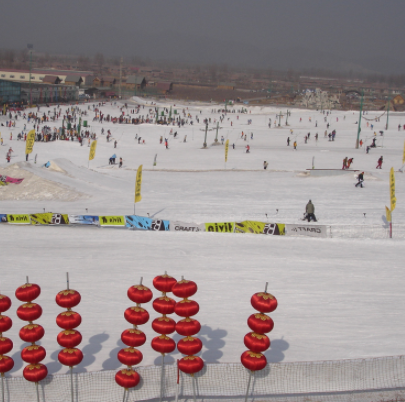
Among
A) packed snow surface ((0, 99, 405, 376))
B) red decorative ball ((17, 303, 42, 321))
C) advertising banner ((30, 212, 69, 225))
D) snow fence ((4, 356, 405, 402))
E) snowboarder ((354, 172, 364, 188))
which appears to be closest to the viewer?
red decorative ball ((17, 303, 42, 321))

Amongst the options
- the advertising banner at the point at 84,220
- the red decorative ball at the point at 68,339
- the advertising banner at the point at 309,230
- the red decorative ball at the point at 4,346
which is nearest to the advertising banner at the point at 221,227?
the advertising banner at the point at 309,230

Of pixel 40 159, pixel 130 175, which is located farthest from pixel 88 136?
pixel 130 175

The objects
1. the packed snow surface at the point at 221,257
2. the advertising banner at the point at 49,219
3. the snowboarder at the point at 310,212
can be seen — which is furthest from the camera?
the snowboarder at the point at 310,212

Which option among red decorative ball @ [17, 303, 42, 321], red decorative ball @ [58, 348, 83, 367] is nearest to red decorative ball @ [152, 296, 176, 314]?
red decorative ball @ [58, 348, 83, 367]

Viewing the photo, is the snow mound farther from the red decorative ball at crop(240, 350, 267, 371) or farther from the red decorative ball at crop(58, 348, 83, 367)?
the red decorative ball at crop(240, 350, 267, 371)

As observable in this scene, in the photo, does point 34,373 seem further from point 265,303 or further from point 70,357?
point 265,303

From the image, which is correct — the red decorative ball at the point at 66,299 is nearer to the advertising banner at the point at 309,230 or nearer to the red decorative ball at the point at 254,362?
the red decorative ball at the point at 254,362

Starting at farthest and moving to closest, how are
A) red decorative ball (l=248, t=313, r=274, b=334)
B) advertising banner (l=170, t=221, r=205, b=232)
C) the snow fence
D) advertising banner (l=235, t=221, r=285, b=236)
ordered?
advertising banner (l=170, t=221, r=205, b=232) < advertising banner (l=235, t=221, r=285, b=236) < the snow fence < red decorative ball (l=248, t=313, r=274, b=334)
